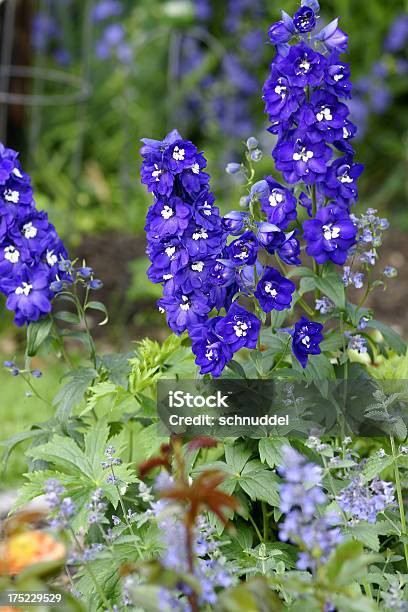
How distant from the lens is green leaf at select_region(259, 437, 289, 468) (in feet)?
6.42

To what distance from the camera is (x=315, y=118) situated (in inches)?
83.0

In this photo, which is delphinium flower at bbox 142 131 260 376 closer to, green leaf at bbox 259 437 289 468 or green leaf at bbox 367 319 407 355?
green leaf at bbox 259 437 289 468

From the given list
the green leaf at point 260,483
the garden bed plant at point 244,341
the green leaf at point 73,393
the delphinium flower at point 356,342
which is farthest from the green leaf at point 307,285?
the green leaf at point 73,393

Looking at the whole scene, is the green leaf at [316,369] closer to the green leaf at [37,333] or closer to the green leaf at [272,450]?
the green leaf at [272,450]

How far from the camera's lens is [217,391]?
213 centimetres

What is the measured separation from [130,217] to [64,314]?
3.59 metres

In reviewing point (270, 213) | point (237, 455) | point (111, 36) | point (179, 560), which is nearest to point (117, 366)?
point (237, 455)

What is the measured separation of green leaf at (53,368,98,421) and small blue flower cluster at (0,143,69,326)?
19 cm

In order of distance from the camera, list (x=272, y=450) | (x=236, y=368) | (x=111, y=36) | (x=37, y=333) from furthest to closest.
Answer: (x=111, y=36), (x=37, y=333), (x=236, y=368), (x=272, y=450)

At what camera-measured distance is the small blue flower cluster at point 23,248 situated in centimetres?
224

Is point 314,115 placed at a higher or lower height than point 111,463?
higher

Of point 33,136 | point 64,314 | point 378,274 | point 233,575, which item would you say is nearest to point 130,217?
point 33,136

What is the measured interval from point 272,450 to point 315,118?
76 cm

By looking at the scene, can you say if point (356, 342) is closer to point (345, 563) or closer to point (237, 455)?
point (237, 455)
